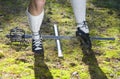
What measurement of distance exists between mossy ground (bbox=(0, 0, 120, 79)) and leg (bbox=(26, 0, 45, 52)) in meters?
0.17

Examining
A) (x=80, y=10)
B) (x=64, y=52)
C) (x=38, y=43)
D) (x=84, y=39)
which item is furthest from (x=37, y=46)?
(x=80, y=10)

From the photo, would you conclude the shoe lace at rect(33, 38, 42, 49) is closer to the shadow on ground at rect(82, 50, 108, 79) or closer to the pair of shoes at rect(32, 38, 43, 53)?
the pair of shoes at rect(32, 38, 43, 53)

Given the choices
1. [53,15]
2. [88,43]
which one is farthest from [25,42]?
[53,15]

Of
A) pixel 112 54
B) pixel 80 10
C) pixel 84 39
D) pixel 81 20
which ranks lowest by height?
pixel 112 54

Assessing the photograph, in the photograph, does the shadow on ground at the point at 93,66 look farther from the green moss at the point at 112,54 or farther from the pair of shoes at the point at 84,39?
the green moss at the point at 112,54

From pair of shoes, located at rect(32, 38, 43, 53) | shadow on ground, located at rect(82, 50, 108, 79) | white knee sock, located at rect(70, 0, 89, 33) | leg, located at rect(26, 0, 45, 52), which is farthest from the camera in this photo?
white knee sock, located at rect(70, 0, 89, 33)

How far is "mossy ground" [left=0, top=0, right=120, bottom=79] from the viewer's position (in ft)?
14.4

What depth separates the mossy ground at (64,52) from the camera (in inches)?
172

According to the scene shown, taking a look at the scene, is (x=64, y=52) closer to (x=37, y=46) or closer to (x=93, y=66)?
(x=37, y=46)

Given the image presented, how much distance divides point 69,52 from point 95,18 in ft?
5.80

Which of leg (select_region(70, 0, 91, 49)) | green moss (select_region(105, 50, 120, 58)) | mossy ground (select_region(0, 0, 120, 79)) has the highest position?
leg (select_region(70, 0, 91, 49))

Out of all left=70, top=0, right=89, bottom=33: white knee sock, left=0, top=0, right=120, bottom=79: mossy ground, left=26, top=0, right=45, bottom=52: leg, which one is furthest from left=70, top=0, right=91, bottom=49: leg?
left=26, top=0, right=45, bottom=52: leg

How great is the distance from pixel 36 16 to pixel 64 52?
74cm

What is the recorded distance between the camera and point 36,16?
188 inches
